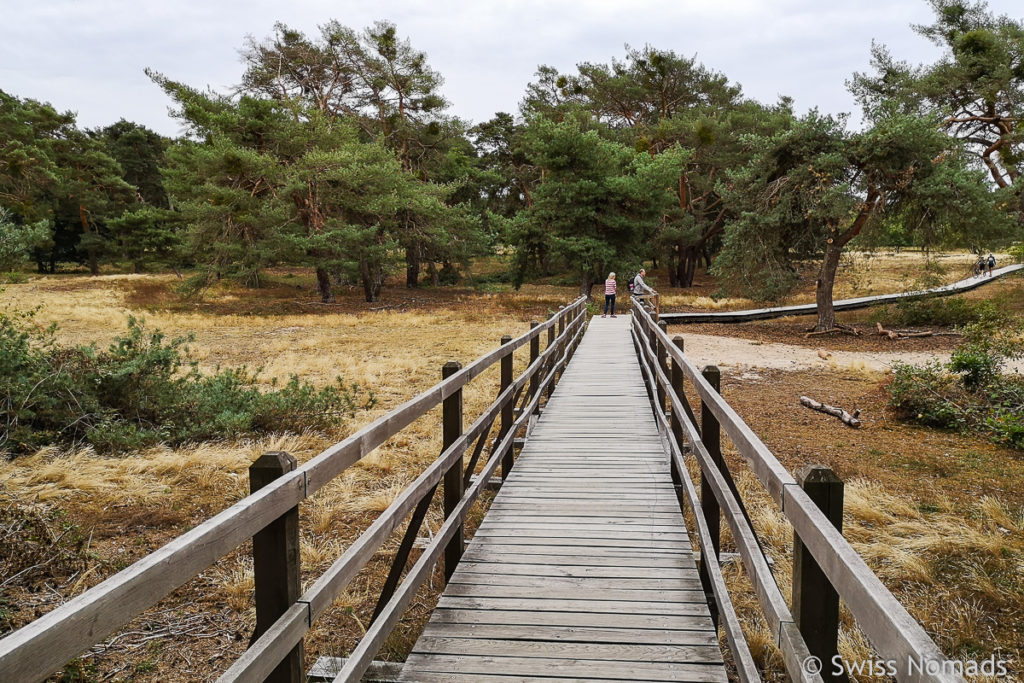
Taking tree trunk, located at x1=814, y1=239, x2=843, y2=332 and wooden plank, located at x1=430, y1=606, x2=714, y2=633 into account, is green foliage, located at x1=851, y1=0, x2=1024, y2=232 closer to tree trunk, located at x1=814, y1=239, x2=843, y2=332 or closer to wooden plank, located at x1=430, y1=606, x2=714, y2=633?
tree trunk, located at x1=814, y1=239, x2=843, y2=332

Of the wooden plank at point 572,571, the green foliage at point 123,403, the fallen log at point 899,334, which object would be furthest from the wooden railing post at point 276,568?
the fallen log at point 899,334

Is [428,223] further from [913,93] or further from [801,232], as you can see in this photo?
[913,93]

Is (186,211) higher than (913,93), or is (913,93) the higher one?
(913,93)

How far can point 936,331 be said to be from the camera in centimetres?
2022

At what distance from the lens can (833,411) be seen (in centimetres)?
1016

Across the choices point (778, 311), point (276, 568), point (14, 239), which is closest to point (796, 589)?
point (276, 568)

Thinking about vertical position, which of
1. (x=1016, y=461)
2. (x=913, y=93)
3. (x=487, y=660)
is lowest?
(x=1016, y=461)

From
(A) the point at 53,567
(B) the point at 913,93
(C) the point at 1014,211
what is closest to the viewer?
(A) the point at 53,567

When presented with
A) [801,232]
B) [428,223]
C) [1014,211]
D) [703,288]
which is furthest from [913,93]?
[428,223]

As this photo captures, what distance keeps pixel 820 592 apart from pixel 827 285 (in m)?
20.9

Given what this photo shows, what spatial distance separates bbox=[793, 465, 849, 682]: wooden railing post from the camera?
1.79m

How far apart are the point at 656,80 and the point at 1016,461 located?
36024mm

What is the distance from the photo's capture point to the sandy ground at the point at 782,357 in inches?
584

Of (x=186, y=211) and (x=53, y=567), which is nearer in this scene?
(x=53, y=567)
